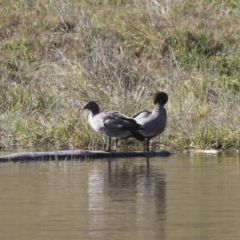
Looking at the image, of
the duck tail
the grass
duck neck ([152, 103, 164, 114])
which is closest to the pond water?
the duck tail

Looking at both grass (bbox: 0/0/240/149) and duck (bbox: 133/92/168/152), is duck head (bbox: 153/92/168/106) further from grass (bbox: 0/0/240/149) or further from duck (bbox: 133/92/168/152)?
grass (bbox: 0/0/240/149)

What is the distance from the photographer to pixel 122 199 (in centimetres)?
1219

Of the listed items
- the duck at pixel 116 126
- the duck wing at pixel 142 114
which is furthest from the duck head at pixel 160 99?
the duck at pixel 116 126

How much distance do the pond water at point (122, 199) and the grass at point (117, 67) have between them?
216 centimetres

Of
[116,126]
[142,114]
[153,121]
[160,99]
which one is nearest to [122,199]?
[116,126]

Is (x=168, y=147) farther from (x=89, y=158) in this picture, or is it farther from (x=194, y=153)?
(x=89, y=158)

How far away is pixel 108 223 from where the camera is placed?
10781 mm

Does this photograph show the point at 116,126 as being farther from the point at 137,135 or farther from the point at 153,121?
the point at 153,121

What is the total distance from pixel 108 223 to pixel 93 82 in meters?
Result: 9.10

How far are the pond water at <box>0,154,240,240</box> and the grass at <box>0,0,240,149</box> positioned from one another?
216 cm

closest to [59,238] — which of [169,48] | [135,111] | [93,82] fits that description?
[135,111]

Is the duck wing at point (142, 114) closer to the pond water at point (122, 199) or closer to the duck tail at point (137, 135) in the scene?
the duck tail at point (137, 135)

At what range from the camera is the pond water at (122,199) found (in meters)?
10.4

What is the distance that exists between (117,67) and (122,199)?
9.51 metres
